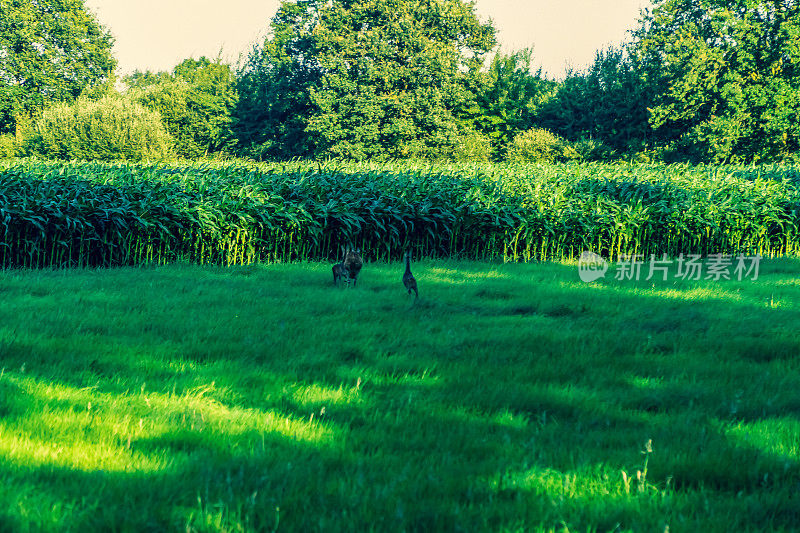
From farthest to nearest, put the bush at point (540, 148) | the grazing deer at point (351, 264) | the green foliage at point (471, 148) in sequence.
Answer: the bush at point (540, 148) < the green foliage at point (471, 148) < the grazing deer at point (351, 264)

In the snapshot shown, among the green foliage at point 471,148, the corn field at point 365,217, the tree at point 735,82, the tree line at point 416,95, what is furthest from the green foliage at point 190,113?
the corn field at point 365,217

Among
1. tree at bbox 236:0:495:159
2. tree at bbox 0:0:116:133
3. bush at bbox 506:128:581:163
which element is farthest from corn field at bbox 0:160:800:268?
tree at bbox 0:0:116:133

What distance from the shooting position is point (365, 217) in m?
11.6

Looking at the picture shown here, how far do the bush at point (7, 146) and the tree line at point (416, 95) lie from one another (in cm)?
16

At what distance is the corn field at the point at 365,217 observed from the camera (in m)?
10.3

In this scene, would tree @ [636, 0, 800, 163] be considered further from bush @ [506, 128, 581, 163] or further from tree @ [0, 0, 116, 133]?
tree @ [0, 0, 116, 133]

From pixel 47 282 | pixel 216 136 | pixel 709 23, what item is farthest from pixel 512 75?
pixel 47 282

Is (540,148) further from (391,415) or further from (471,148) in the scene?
(391,415)

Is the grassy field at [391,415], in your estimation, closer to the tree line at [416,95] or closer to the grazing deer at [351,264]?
the grazing deer at [351,264]

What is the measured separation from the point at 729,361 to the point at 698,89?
137ft

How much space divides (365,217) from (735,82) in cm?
3763

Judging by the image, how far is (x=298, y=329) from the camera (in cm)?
612

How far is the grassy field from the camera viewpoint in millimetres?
2787

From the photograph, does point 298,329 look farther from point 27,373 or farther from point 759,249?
point 759,249
